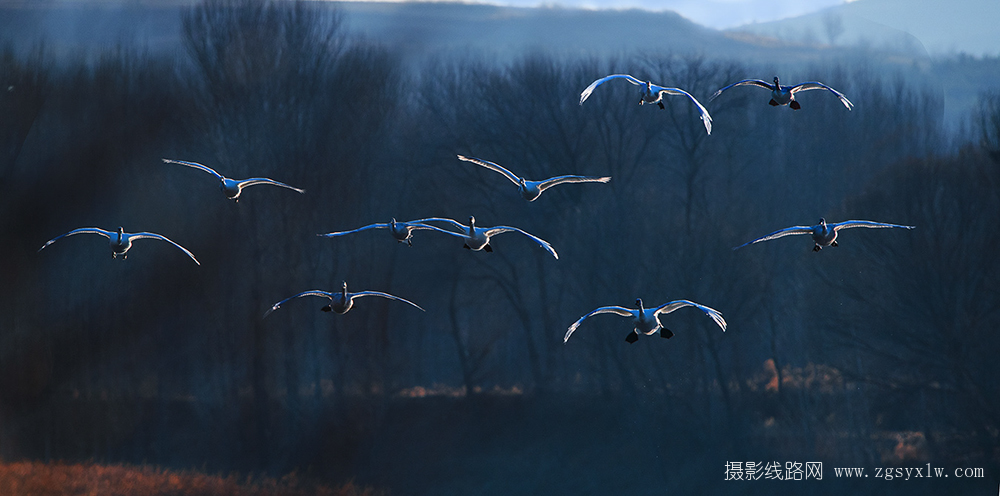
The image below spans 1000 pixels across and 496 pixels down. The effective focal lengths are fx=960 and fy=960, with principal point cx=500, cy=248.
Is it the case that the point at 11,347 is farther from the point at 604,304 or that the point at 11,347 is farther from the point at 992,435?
the point at 992,435

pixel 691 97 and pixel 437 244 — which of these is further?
pixel 437 244

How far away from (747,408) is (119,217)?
102ft

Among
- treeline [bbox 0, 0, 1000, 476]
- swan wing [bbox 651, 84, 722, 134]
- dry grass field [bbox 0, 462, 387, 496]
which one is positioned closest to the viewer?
swan wing [bbox 651, 84, 722, 134]

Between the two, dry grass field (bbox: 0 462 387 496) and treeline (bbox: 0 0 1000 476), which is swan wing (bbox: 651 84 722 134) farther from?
dry grass field (bbox: 0 462 387 496)

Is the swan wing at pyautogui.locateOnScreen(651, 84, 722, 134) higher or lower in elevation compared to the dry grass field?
higher

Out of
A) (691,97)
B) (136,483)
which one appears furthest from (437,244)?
(691,97)

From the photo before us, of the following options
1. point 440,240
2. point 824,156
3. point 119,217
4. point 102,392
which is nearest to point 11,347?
point 102,392

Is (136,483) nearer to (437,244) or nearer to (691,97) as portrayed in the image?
(437,244)

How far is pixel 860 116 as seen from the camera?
52.5 metres

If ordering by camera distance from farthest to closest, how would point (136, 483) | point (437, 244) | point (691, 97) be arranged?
point (437, 244)
point (136, 483)
point (691, 97)

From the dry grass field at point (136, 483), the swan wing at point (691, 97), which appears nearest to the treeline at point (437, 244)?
the dry grass field at point (136, 483)

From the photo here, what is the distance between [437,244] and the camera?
50.8 meters

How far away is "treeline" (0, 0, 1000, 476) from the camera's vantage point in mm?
42375

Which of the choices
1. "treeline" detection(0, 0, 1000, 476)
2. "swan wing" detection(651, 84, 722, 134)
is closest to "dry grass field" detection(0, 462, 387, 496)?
"treeline" detection(0, 0, 1000, 476)
